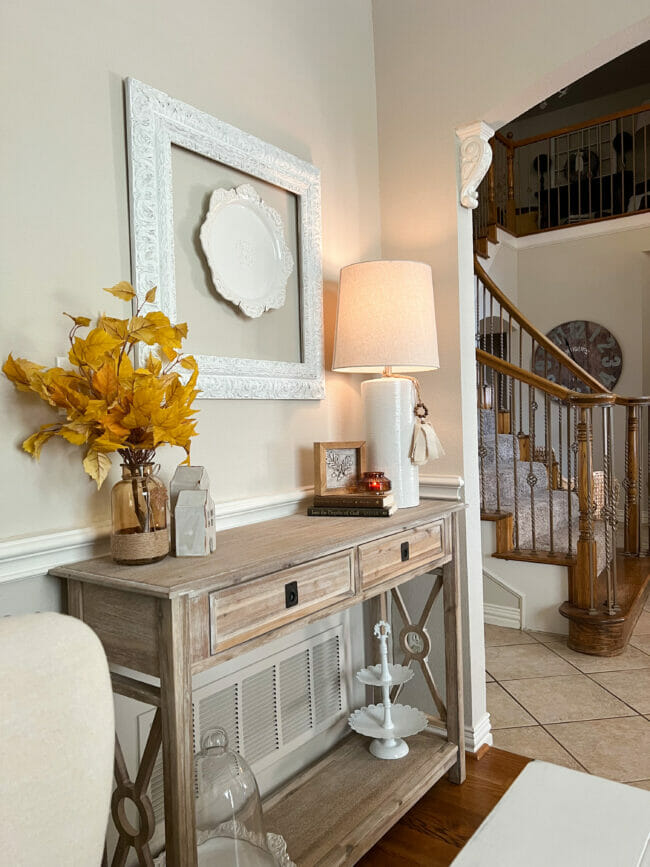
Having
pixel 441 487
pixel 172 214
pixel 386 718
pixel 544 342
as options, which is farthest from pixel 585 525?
pixel 172 214

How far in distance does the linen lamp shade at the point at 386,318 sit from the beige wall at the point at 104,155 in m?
0.24

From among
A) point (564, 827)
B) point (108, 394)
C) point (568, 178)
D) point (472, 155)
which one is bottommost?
point (564, 827)

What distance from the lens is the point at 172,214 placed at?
5.63 ft

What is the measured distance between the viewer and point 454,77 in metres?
2.35

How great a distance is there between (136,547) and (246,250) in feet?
→ 3.26

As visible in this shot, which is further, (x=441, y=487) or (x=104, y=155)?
(x=441, y=487)

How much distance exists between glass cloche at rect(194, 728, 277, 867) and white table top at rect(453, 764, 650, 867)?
2.20 ft

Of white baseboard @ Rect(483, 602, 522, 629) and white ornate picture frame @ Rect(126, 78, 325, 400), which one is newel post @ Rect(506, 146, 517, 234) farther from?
white ornate picture frame @ Rect(126, 78, 325, 400)

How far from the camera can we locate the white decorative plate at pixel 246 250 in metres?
1.84

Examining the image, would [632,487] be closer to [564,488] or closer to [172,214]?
[564,488]

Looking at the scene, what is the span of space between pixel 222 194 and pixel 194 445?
72 cm

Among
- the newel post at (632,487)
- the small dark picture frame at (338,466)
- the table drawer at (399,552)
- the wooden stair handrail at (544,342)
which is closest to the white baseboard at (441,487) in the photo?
the table drawer at (399,552)

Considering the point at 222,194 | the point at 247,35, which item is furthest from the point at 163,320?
the point at 247,35

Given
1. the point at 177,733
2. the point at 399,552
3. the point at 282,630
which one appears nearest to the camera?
the point at 177,733
